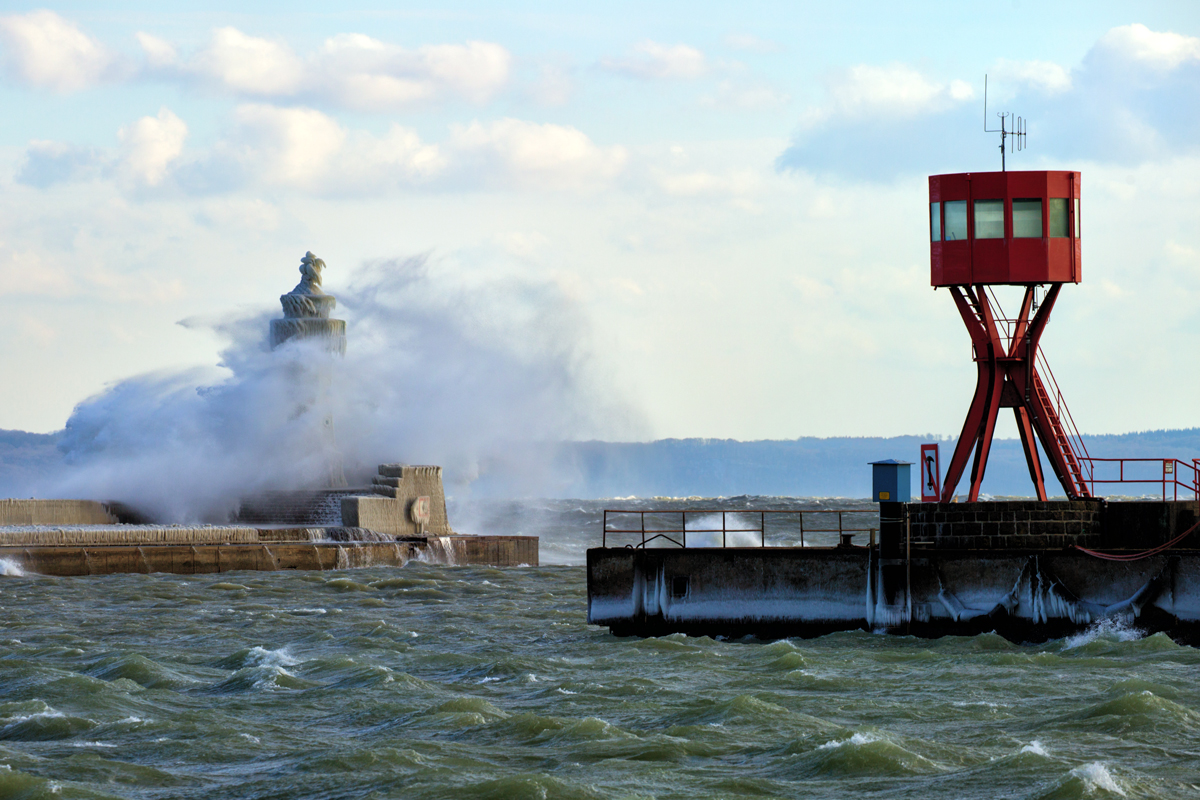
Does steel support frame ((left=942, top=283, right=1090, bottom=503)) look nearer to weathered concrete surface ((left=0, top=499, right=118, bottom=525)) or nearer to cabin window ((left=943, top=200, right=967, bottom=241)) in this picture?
cabin window ((left=943, top=200, right=967, bottom=241))

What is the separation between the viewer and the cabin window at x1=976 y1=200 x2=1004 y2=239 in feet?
79.4

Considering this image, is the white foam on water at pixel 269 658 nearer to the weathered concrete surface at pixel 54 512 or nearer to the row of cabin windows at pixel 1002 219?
the row of cabin windows at pixel 1002 219

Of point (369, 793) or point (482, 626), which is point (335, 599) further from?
point (369, 793)

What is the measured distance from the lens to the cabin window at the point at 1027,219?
24125 millimetres

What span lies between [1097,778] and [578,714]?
20.3ft

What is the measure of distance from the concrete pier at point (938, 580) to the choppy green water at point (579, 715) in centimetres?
52

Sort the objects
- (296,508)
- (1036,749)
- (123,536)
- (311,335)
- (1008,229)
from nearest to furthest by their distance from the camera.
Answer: (1036,749)
(1008,229)
(123,536)
(296,508)
(311,335)

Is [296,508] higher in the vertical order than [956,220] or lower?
lower

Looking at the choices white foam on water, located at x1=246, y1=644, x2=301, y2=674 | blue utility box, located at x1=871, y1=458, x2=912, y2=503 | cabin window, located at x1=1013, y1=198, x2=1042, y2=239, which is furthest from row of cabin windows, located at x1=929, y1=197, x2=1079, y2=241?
white foam on water, located at x1=246, y1=644, x2=301, y2=674

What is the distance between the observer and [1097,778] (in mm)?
12609

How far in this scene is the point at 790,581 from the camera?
74.2 ft

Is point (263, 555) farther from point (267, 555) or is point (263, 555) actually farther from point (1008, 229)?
point (1008, 229)

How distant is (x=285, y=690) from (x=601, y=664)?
462 centimetres

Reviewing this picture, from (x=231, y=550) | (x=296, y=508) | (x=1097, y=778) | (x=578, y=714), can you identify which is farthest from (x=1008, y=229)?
(x=296, y=508)
